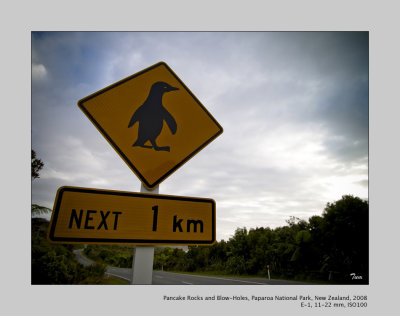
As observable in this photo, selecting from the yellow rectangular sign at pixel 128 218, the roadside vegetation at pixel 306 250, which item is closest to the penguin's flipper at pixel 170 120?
the yellow rectangular sign at pixel 128 218

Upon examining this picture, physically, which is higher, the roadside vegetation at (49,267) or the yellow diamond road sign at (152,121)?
the yellow diamond road sign at (152,121)

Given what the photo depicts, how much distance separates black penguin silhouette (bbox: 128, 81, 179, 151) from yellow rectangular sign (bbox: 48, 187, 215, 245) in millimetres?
407

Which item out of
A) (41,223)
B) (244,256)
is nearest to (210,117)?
(41,223)

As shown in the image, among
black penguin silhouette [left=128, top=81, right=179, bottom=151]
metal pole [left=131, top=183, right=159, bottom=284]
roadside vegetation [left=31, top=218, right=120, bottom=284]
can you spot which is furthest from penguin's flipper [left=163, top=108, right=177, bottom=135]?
roadside vegetation [left=31, top=218, right=120, bottom=284]

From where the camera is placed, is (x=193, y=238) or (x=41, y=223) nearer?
(x=193, y=238)

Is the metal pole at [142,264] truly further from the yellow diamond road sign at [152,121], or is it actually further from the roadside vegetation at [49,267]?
the roadside vegetation at [49,267]

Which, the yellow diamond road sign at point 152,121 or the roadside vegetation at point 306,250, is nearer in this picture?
the yellow diamond road sign at point 152,121

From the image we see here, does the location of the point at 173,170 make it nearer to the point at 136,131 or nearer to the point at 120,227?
the point at 136,131

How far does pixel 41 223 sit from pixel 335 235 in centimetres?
1442

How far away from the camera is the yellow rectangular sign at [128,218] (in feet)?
3.34

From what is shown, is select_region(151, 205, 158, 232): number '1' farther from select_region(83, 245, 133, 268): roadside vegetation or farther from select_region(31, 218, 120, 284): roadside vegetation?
select_region(83, 245, 133, 268): roadside vegetation

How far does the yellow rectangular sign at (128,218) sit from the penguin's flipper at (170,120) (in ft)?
1.77

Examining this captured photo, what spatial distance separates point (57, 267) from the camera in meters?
6.84

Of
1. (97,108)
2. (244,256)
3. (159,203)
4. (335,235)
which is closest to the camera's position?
(159,203)
